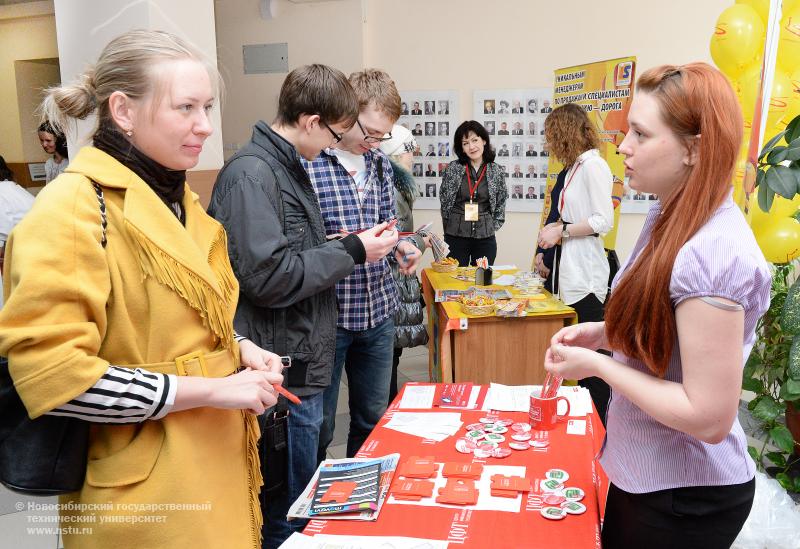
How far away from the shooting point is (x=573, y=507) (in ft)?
4.42

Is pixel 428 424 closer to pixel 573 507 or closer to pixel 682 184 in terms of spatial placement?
pixel 573 507

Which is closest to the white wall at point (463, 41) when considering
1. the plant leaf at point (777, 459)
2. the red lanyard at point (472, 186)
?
the red lanyard at point (472, 186)

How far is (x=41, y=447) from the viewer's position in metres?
1.00

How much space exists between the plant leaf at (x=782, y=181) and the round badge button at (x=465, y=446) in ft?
5.37

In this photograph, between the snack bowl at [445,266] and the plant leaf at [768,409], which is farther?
the snack bowl at [445,266]

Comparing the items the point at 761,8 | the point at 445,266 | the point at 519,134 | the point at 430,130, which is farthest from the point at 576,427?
the point at 430,130

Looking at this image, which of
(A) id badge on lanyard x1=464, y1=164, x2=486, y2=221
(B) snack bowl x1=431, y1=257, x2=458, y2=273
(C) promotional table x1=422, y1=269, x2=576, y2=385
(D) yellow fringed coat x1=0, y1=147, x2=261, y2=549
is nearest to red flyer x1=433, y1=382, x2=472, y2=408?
(D) yellow fringed coat x1=0, y1=147, x2=261, y2=549

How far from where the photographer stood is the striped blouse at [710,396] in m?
1.06

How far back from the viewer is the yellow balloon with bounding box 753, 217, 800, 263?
3018 millimetres

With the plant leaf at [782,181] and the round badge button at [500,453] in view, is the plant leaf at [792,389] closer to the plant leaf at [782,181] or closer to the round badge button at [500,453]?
the plant leaf at [782,181]

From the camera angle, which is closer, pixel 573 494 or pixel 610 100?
pixel 573 494

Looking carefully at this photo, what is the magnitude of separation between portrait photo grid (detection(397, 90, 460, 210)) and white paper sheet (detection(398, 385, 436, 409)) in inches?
166

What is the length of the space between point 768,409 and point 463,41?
14.7 ft

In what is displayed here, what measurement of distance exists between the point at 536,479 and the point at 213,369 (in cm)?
80
